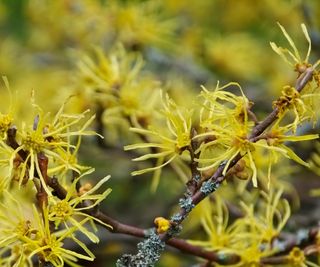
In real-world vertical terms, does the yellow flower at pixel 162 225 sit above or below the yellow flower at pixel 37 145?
below

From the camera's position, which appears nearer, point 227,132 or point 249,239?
point 227,132

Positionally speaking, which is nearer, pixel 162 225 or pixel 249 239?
pixel 162 225

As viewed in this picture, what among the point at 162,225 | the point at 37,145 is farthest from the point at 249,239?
the point at 37,145

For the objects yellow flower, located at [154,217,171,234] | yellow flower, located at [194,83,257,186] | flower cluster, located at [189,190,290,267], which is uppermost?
yellow flower, located at [194,83,257,186]

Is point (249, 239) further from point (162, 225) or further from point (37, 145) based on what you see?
point (37, 145)

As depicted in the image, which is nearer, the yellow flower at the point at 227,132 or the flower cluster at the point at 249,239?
the yellow flower at the point at 227,132

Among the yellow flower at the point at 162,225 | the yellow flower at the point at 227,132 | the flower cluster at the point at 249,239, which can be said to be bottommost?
the flower cluster at the point at 249,239

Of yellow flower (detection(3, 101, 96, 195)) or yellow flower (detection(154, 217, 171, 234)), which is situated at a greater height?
yellow flower (detection(3, 101, 96, 195))

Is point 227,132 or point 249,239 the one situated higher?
point 227,132

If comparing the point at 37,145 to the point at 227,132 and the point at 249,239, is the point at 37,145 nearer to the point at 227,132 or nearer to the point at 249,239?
the point at 227,132

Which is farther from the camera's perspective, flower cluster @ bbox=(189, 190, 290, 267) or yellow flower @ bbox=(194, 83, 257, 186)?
flower cluster @ bbox=(189, 190, 290, 267)

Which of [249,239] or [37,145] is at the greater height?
[37,145]

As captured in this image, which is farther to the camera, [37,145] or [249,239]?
[249,239]

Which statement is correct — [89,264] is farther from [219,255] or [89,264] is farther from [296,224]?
[219,255]
